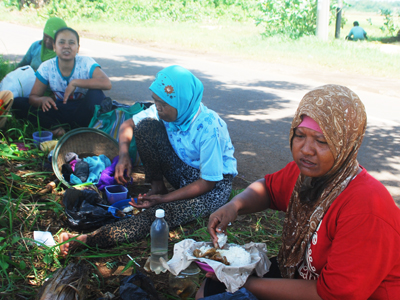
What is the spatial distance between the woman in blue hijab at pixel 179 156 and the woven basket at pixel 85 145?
68 centimetres

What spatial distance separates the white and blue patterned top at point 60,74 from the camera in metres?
4.29

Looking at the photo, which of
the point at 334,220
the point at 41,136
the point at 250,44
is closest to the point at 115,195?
the point at 41,136

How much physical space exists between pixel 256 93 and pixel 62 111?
3.93 metres

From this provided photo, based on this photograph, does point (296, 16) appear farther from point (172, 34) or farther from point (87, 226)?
point (87, 226)

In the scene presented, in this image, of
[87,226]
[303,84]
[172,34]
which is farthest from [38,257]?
[172,34]

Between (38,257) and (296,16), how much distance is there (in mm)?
12733

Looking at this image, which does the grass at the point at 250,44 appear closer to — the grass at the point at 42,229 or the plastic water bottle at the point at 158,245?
the grass at the point at 42,229

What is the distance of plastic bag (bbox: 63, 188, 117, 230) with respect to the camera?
9.20ft

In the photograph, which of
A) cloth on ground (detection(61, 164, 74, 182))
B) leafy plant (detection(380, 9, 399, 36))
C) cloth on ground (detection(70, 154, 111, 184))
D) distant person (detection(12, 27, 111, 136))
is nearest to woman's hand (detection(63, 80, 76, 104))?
distant person (detection(12, 27, 111, 136))

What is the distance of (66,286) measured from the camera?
1.93 meters

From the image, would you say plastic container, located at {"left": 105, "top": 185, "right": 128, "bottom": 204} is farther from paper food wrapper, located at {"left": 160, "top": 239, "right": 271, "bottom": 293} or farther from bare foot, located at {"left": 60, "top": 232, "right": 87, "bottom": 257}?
paper food wrapper, located at {"left": 160, "top": 239, "right": 271, "bottom": 293}

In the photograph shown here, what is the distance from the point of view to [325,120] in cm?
150

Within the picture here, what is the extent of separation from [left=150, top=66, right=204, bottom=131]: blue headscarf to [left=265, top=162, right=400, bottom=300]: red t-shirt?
5.25 feet

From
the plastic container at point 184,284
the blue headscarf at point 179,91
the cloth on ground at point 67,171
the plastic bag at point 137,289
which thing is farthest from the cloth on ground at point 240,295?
the cloth on ground at point 67,171
